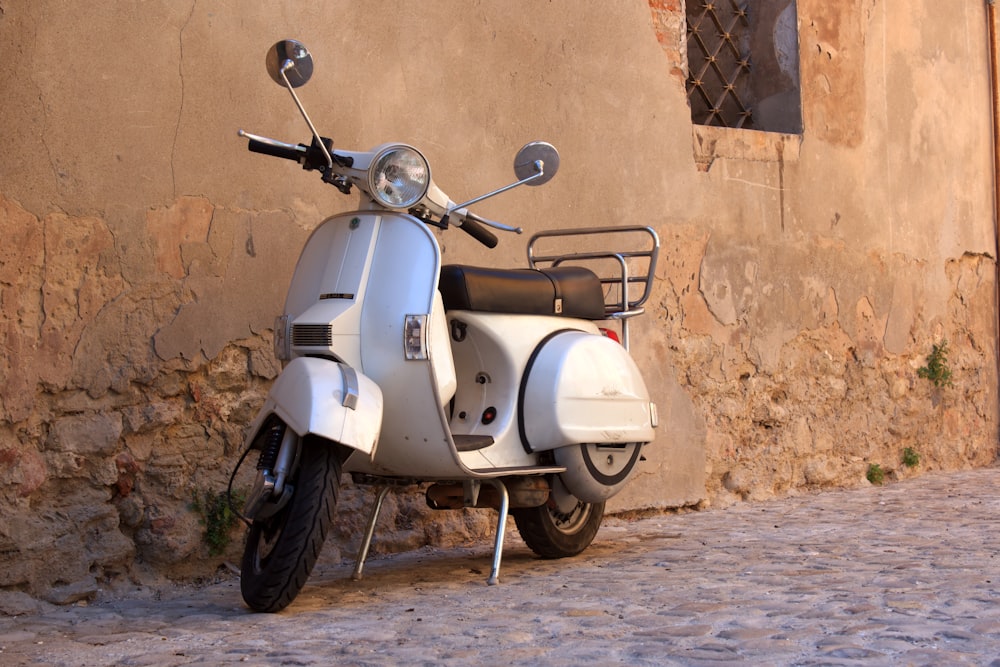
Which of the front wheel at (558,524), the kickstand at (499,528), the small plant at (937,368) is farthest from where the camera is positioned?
the small plant at (937,368)

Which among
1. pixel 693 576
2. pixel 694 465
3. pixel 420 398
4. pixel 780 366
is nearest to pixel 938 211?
pixel 780 366

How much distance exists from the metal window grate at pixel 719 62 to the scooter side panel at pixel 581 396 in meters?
2.48

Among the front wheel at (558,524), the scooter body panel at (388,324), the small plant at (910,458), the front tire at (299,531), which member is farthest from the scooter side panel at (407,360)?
the small plant at (910,458)

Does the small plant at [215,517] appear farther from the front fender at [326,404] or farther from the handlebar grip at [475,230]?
the handlebar grip at [475,230]

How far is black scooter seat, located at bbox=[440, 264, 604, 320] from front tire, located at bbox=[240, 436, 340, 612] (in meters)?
0.77

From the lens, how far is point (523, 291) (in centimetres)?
376

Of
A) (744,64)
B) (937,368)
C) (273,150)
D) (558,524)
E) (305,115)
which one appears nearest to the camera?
(305,115)

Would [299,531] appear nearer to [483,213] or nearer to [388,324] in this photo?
[388,324]

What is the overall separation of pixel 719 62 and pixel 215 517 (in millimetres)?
3808

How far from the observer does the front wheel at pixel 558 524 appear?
12.8 feet

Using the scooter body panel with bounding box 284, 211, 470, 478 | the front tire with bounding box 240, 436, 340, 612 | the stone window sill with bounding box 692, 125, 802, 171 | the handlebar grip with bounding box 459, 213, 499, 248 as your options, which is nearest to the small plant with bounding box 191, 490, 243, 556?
the scooter body panel with bounding box 284, 211, 470, 478


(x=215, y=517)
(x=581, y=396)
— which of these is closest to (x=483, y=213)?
(x=581, y=396)

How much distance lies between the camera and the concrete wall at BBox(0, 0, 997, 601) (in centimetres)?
353

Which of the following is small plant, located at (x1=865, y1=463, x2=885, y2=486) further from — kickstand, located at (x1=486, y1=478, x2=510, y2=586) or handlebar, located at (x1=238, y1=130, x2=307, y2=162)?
handlebar, located at (x1=238, y1=130, x2=307, y2=162)
